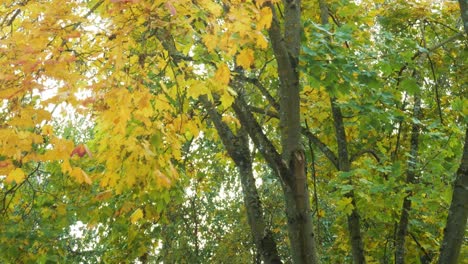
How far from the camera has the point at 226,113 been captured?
6.29 m

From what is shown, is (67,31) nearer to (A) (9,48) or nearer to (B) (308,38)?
(A) (9,48)

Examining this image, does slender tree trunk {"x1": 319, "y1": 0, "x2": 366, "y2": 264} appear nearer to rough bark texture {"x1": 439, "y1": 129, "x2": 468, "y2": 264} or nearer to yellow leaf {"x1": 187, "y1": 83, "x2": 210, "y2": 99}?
rough bark texture {"x1": 439, "y1": 129, "x2": 468, "y2": 264}

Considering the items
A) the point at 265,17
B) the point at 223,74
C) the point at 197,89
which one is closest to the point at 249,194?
the point at 197,89

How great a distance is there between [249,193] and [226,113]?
3.71 ft

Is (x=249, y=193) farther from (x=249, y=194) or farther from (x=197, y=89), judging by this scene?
(x=197, y=89)

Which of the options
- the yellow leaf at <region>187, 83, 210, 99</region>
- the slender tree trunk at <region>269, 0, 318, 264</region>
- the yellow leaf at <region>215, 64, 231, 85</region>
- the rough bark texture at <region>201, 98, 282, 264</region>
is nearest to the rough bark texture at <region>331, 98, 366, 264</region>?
the rough bark texture at <region>201, 98, 282, 264</region>

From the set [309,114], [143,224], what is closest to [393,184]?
[309,114]

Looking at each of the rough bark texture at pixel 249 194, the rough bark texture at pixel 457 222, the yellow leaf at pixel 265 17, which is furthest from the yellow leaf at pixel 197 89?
the rough bark texture at pixel 457 222

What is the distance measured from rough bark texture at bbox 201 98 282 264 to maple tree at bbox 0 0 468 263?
0.02 m

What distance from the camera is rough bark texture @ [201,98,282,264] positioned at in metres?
5.38

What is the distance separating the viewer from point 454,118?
7.45m

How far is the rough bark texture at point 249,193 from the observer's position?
17.7ft

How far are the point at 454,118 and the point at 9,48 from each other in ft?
20.8

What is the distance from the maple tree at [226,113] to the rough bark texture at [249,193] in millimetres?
16
